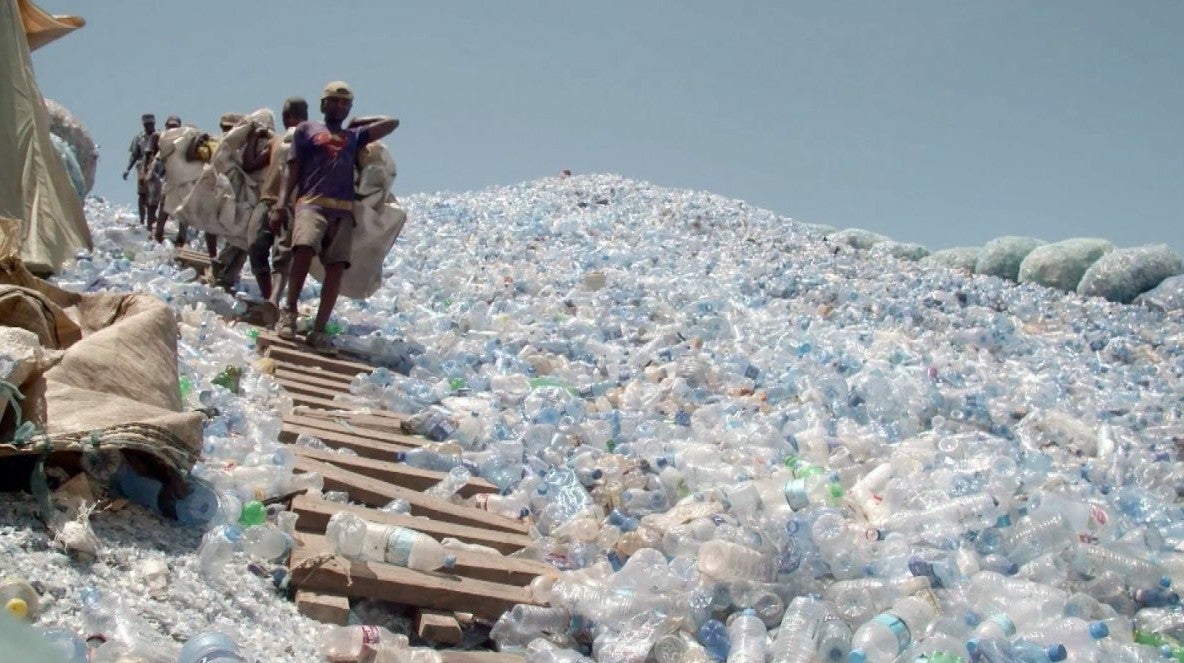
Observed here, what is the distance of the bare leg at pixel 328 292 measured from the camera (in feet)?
19.0

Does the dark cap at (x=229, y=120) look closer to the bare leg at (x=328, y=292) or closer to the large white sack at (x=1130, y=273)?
the bare leg at (x=328, y=292)

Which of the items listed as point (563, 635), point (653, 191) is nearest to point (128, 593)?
point (563, 635)

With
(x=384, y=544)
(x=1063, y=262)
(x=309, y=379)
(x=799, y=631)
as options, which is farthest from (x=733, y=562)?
(x=1063, y=262)

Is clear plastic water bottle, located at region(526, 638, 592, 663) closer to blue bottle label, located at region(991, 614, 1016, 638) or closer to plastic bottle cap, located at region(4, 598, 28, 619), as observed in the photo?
plastic bottle cap, located at region(4, 598, 28, 619)

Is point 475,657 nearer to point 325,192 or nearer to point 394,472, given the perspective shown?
point 394,472

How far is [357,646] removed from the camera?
7.75 feet

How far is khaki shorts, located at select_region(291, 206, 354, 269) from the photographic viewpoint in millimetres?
5632

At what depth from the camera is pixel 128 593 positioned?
2.19 meters

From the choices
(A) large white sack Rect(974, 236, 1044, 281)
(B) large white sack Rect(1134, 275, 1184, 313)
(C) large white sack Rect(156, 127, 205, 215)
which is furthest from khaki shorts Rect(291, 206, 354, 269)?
(A) large white sack Rect(974, 236, 1044, 281)

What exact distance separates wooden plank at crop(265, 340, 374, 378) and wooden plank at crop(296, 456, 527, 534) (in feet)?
6.11

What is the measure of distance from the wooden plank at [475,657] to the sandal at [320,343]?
334 centimetres

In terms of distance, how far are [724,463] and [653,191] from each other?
15975 millimetres

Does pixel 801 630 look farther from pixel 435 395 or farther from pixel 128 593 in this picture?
pixel 435 395

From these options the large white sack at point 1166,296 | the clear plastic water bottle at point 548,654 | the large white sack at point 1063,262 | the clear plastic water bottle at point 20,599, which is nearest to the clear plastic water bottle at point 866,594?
the clear plastic water bottle at point 548,654
